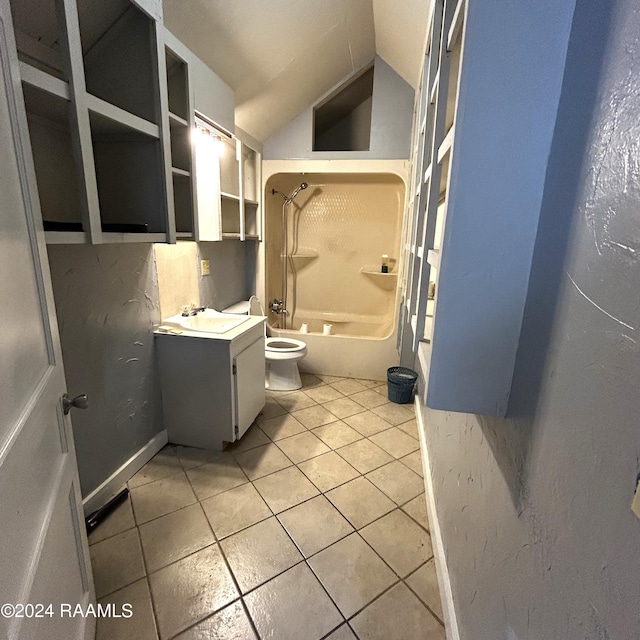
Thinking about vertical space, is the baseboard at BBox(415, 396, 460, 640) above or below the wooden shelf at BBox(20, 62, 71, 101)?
below

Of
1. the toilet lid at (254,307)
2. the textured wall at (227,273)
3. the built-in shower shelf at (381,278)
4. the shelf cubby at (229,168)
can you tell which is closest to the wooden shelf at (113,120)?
the shelf cubby at (229,168)

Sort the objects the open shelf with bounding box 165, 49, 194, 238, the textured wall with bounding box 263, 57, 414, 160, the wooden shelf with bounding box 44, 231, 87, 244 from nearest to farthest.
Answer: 1. the wooden shelf with bounding box 44, 231, 87, 244
2. the open shelf with bounding box 165, 49, 194, 238
3. the textured wall with bounding box 263, 57, 414, 160

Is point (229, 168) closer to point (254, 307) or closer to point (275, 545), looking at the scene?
point (254, 307)

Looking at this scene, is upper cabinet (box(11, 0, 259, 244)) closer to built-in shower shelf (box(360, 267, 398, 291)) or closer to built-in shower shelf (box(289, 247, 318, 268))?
built-in shower shelf (box(289, 247, 318, 268))

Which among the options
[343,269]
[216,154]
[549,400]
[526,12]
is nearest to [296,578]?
[549,400]

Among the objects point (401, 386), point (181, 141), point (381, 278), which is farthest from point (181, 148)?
point (381, 278)

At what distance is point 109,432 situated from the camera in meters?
1.68

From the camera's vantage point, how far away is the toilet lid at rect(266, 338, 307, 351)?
293 cm

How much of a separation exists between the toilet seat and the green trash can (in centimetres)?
79

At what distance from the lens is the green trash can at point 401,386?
273cm

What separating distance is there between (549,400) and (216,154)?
222cm

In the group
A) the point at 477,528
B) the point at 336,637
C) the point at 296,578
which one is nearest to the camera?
the point at 477,528

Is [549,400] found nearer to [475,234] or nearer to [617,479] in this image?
[617,479]

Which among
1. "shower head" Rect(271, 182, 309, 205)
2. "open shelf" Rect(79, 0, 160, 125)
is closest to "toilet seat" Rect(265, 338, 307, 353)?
"shower head" Rect(271, 182, 309, 205)
